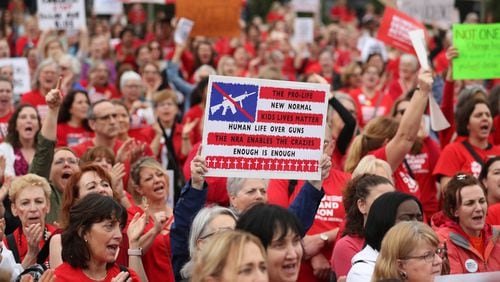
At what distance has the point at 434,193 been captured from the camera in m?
10.2

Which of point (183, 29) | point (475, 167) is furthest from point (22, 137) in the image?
point (183, 29)

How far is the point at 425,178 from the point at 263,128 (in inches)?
144

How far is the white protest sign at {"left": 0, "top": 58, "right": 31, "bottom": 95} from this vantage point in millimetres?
15188

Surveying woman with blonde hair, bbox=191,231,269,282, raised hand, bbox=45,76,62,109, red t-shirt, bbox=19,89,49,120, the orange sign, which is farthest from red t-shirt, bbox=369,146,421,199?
the orange sign

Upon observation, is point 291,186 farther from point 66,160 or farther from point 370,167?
point 66,160

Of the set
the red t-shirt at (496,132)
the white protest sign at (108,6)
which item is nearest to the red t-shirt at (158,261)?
the red t-shirt at (496,132)

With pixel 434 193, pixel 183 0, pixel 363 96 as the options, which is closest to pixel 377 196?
pixel 434 193

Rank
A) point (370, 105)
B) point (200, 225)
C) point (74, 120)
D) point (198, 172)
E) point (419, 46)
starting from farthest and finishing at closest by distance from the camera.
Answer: point (370, 105), point (74, 120), point (419, 46), point (198, 172), point (200, 225)

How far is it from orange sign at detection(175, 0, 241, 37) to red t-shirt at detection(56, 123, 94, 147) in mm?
5190

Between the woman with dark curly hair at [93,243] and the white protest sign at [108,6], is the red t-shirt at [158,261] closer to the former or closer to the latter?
the woman with dark curly hair at [93,243]

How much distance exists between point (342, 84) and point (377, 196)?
11.0 metres

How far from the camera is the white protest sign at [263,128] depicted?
265 inches

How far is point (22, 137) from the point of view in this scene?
33.7ft

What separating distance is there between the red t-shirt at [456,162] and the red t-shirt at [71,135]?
11.2 feet
